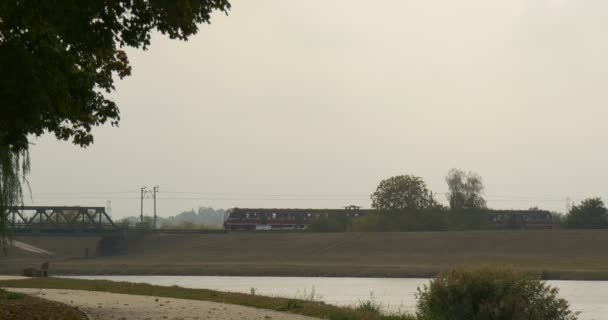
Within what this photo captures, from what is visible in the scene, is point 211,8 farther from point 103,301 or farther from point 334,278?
point 334,278

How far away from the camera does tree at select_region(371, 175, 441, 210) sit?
12025 cm

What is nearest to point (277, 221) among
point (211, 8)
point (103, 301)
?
point (103, 301)

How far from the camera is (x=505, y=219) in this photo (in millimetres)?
128000

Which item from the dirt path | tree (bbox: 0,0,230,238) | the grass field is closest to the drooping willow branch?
the dirt path

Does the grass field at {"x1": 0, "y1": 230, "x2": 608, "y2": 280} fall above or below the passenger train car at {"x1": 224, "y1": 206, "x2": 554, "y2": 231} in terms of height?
below

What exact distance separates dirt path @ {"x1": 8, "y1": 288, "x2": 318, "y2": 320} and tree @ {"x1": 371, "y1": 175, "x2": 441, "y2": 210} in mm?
90156

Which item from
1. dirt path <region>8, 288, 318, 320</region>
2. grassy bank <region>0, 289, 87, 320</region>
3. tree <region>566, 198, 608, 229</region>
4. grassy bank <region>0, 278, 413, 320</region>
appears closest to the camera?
grassy bank <region>0, 289, 87, 320</region>

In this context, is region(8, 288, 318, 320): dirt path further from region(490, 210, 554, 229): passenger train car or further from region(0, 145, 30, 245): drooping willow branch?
region(490, 210, 554, 229): passenger train car

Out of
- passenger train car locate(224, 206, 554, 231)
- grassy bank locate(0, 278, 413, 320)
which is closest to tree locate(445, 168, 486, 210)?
passenger train car locate(224, 206, 554, 231)

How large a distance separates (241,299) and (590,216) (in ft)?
289

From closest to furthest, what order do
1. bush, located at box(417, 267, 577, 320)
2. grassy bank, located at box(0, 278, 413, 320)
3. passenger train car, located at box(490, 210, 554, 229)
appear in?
bush, located at box(417, 267, 577, 320) < grassy bank, located at box(0, 278, 413, 320) < passenger train car, located at box(490, 210, 554, 229)

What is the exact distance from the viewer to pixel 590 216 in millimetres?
112062

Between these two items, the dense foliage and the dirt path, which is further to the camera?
the dirt path

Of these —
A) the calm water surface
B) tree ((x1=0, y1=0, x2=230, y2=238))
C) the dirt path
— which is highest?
tree ((x1=0, y1=0, x2=230, y2=238))
